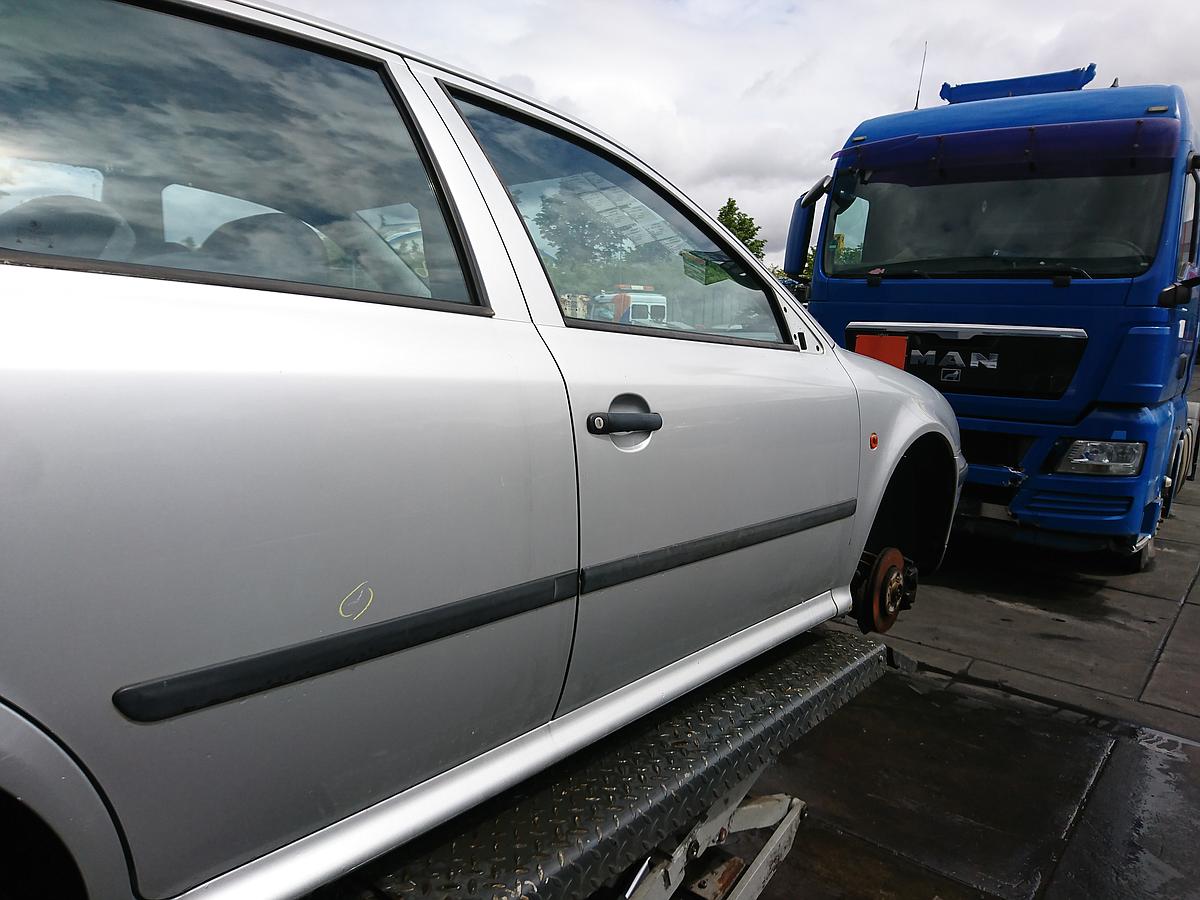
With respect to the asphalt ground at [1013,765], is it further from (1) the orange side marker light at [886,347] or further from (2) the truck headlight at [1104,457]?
(1) the orange side marker light at [886,347]

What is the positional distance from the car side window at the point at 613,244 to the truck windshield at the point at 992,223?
9.64 feet

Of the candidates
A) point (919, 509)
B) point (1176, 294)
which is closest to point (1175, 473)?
point (1176, 294)

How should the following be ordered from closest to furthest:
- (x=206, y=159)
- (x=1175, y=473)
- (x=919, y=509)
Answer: (x=206, y=159)
(x=919, y=509)
(x=1175, y=473)

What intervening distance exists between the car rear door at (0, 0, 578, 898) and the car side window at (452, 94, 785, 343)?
0.18 meters

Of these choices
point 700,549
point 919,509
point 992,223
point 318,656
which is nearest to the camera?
point 318,656

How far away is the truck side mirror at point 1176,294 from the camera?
4.23m

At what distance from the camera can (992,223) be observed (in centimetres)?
480

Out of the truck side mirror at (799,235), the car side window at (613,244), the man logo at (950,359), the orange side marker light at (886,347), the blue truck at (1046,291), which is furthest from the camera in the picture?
the truck side mirror at (799,235)

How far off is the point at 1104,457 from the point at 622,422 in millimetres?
3821

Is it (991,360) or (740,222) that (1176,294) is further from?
(740,222)

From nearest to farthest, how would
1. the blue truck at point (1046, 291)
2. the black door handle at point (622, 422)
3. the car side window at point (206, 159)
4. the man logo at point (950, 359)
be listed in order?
the car side window at point (206, 159), the black door handle at point (622, 422), the blue truck at point (1046, 291), the man logo at point (950, 359)

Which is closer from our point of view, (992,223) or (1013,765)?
(1013,765)

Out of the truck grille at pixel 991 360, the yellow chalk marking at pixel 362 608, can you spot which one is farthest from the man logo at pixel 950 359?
the yellow chalk marking at pixel 362 608

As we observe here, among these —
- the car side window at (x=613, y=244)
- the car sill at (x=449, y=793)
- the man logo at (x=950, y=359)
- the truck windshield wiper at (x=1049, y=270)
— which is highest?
the truck windshield wiper at (x=1049, y=270)
